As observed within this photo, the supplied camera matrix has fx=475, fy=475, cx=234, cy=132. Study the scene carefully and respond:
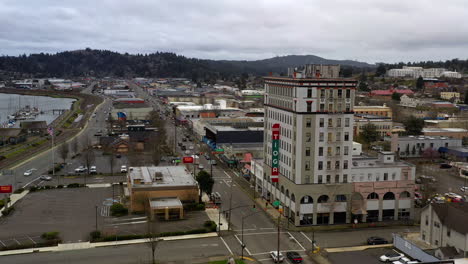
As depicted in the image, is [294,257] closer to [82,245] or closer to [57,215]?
[82,245]

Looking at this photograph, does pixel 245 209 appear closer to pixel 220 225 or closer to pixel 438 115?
pixel 220 225

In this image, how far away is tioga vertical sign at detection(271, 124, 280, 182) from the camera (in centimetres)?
3488

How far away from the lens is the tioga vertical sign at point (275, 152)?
34875 mm

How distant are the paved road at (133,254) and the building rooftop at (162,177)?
28.7ft

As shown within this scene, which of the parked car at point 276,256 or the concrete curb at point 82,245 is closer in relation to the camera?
the parked car at point 276,256

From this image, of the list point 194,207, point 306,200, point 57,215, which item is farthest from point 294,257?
point 57,215

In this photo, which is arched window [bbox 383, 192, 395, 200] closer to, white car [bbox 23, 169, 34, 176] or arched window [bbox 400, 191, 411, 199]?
arched window [bbox 400, 191, 411, 199]

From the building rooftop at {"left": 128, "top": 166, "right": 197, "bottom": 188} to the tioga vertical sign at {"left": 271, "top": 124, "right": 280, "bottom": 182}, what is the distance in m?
6.53

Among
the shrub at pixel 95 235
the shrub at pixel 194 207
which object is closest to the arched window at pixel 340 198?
the shrub at pixel 194 207

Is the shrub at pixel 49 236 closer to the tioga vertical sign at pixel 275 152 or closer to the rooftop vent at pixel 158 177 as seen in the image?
the rooftop vent at pixel 158 177

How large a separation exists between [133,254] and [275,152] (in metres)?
13.2

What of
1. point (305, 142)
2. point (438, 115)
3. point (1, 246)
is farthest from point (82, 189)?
point (438, 115)

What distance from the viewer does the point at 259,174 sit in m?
39.8

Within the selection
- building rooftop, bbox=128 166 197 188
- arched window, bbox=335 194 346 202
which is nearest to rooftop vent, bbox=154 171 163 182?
building rooftop, bbox=128 166 197 188
